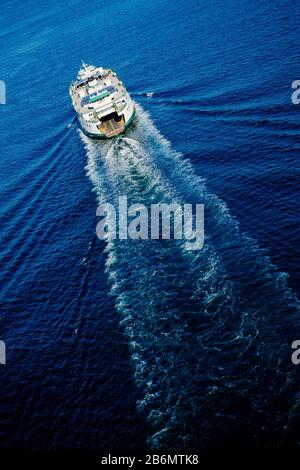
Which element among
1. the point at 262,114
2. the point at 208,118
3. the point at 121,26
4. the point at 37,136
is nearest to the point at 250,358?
the point at 262,114

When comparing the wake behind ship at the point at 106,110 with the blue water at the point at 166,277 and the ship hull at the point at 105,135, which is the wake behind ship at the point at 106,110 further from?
the blue water at the point at 166,277

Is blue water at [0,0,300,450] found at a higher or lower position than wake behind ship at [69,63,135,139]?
lower

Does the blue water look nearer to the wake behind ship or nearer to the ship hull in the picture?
the ship hull

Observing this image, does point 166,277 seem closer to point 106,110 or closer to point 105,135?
point 105,135

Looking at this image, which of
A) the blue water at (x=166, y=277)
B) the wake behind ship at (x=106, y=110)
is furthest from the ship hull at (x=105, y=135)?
the blue water at (x=166, y=277)

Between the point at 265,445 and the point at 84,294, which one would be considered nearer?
the point at 265,445

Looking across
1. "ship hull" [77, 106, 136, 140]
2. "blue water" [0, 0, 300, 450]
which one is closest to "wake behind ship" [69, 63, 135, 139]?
"ship hull" [77, 106, 136, 140]

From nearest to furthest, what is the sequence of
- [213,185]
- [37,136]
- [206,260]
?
1. [206,260]
2. [213,185]
3. [37,136]

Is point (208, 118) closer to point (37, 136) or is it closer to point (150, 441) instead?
point (37, 136)

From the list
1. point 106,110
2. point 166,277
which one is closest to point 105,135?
point 106,110
